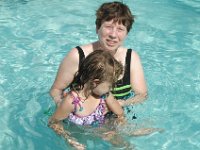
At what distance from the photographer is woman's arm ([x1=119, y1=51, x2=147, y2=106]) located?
4.48 m

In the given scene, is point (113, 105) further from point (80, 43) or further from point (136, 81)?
point (80, 43)

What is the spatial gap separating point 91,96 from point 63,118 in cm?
34

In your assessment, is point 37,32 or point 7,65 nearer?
point 7,65

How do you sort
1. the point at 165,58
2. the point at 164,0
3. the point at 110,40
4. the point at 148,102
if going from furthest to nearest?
the point at 164,0 → the point at 165,58 → the point at 148,102 → the point at 110,40

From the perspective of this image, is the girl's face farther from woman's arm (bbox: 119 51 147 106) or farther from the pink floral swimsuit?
woman's arm (bbox: 119 51 147 106)

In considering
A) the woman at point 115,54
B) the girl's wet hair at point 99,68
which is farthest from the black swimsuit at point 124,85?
the girl's wet hair at point 99,68

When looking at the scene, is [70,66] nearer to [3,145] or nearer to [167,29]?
[3,145]

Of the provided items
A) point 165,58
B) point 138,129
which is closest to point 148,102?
point 138,129

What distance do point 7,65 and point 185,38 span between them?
3.16 meters

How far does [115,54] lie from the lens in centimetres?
447

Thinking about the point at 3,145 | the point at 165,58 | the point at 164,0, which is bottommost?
the point at 3,145

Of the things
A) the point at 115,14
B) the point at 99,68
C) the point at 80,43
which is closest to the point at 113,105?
the point at 99,68

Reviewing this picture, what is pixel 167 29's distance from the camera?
7832 mm

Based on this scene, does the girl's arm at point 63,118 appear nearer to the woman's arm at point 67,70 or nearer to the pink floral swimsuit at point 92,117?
the pink floral swimsuit at point 92,117
